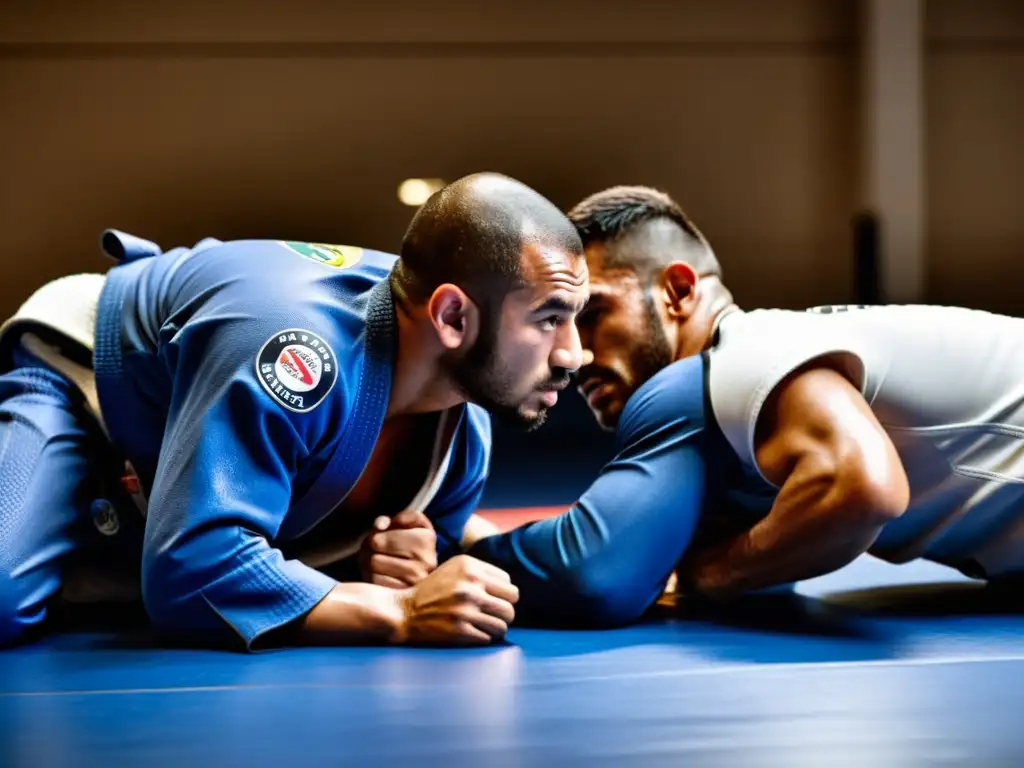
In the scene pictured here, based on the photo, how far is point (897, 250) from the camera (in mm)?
9383

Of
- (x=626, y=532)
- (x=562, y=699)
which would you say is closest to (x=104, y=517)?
(x=626, y=532)

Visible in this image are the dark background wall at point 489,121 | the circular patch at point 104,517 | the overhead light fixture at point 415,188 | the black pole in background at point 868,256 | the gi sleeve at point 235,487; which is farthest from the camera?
the overhead light fixture at point 415,188

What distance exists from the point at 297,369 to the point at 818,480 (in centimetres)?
101

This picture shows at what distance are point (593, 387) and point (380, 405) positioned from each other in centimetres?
82

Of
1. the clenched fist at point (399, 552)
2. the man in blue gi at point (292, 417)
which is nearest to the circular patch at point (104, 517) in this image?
the man in blue gi at point (292, 417)

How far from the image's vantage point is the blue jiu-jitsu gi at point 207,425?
7.86 ft

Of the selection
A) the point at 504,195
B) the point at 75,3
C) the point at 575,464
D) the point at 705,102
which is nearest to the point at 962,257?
the point at 705,102

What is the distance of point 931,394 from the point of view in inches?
109

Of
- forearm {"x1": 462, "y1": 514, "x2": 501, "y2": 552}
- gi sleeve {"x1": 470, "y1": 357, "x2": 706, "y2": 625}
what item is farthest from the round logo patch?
forearm {"x1": 462, "y1": 514, "x2": 501, "y2": 552}

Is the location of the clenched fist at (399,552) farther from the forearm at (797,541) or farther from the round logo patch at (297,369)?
the forearm at (797,541)

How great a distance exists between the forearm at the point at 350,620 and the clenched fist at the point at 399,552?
0.14m

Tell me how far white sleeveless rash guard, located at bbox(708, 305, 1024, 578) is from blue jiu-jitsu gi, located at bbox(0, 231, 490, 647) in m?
0.63

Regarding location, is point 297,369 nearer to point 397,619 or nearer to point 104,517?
point 397,619

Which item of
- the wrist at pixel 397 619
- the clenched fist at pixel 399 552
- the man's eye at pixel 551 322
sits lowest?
the wrist at pixel 397 619
